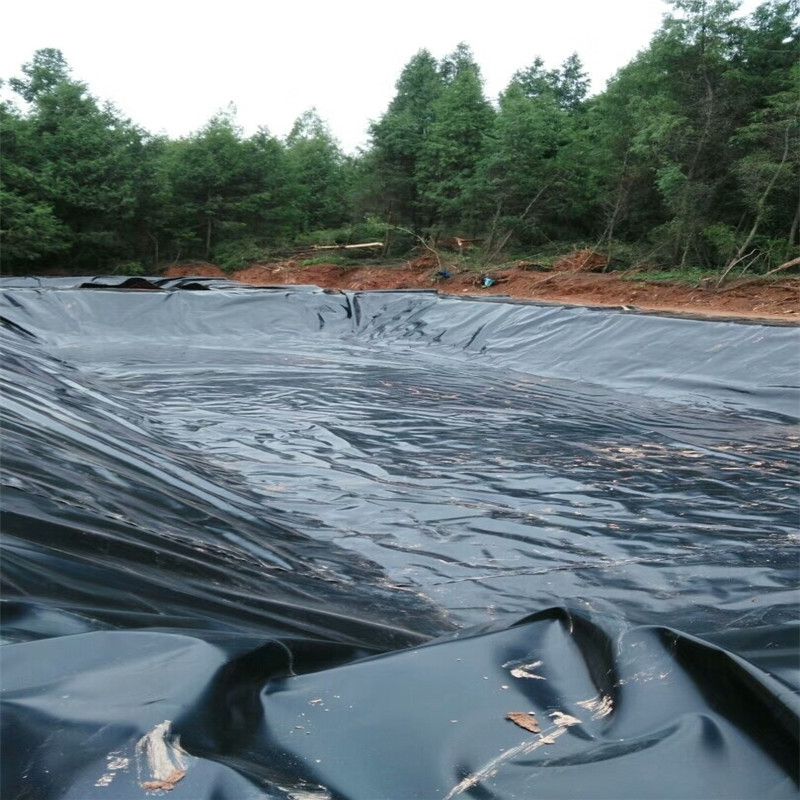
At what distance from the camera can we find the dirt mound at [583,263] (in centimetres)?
1502

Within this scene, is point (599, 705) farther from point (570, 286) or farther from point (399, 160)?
point (399, 160)

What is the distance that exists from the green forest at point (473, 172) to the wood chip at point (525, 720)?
475 inches

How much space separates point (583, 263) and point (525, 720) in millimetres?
14793

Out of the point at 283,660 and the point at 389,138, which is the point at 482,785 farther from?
the point at 389,138

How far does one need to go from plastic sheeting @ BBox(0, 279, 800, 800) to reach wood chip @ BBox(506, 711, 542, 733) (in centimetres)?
1

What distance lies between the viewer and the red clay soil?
10.9m

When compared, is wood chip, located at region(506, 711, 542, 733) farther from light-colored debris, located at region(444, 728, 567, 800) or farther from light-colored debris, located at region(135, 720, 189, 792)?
light-colored debris, located at region(135, 720, 189, 792)

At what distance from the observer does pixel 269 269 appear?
62.1ft

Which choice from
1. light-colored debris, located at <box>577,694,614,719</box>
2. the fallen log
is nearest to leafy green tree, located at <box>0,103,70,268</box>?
the fallen log

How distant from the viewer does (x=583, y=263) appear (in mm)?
15023

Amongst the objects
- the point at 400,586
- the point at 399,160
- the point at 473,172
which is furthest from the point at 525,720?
the point at 399,160

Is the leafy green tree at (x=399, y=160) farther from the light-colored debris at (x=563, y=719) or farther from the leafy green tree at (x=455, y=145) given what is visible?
the light-colored debris at (x=563, y=719)

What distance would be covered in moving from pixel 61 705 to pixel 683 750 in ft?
2.40

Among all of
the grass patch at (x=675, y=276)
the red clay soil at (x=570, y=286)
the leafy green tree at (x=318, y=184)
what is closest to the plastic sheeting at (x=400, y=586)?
the red clay soil at (x=570, y=286)
